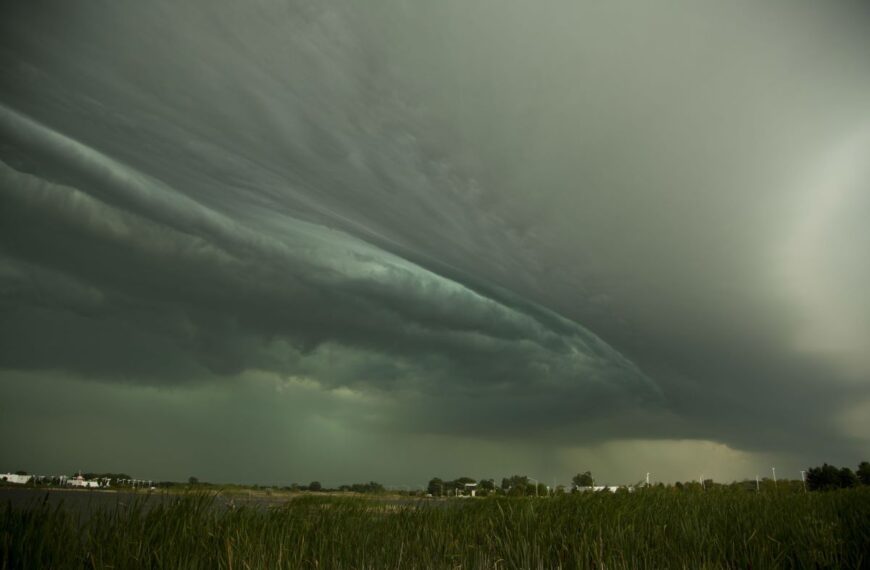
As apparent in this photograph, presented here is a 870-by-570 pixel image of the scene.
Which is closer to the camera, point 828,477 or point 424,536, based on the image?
point 424,536

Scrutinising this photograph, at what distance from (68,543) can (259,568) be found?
107 inches

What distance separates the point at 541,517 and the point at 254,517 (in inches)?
301

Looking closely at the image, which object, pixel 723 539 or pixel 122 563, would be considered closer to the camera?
pixel 122 563

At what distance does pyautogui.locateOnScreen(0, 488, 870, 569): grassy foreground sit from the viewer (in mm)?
9172

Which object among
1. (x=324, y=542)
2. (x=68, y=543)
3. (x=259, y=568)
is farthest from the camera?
(x=324, y=542)

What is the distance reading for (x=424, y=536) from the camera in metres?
13.7

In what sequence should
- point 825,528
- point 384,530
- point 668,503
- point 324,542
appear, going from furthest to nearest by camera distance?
1. point 668,503
2. point 384,530
3. point 825,528
4. point 324,542

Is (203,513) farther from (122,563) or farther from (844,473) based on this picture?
(844,473)

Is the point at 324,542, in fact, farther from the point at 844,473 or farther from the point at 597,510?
the point at 844,473

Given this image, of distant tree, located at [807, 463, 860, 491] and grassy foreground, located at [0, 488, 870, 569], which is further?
distant tree, located at [807, 463, 860, 491]

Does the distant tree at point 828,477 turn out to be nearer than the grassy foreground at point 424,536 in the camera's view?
No

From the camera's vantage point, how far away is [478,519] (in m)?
17.0

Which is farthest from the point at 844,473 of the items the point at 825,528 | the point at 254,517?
the point at 254,517

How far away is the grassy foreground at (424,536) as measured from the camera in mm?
9172
